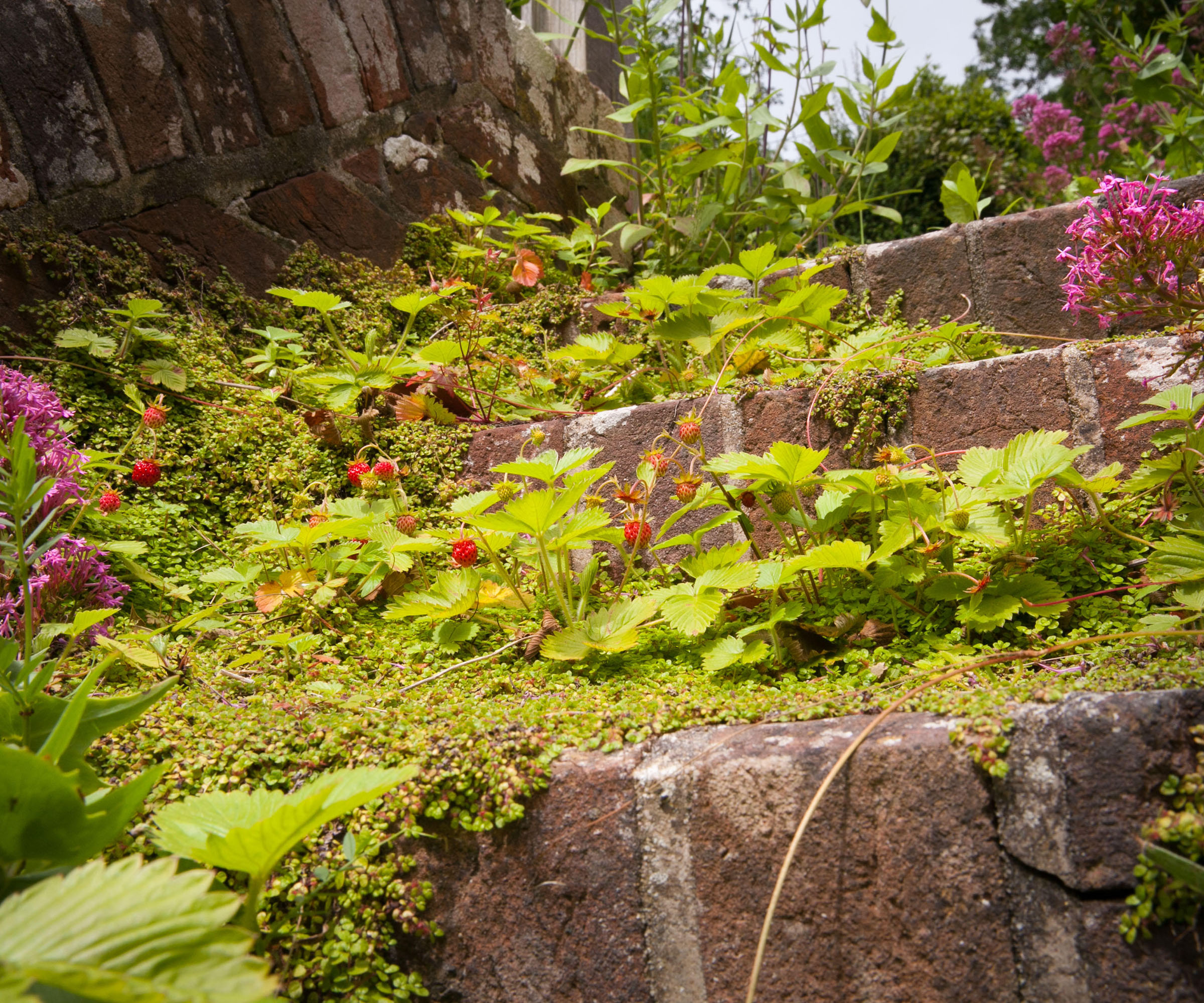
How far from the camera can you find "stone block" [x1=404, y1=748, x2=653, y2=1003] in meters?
0.95

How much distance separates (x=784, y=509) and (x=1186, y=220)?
786 millimetres

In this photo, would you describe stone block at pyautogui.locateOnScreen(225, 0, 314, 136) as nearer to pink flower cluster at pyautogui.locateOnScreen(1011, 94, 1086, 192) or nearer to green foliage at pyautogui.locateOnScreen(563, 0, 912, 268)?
green foliage at pyautogui.locateOnScreen(563, 0, 912, 268)

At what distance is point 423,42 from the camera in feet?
9.86

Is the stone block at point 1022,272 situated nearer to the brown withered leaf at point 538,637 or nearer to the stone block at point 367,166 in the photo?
the brown withered leaf at point 538,637

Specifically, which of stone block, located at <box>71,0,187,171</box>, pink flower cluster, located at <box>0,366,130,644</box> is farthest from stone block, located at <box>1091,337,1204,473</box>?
stone block, located at <box>71,0,187,171</box>

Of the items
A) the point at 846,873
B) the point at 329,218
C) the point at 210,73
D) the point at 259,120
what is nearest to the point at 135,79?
the point at 210,73

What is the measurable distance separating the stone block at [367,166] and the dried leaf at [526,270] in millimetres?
606

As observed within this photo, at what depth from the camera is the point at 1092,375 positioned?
153 centimetres

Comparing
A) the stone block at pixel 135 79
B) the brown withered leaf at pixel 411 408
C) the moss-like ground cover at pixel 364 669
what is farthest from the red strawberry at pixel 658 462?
the stone block at pixel 135 79

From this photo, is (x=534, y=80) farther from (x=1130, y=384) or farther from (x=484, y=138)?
(x=1130, y=384)

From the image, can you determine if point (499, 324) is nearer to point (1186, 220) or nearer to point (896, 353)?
point (896, 353)

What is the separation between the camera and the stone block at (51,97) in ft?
6.45

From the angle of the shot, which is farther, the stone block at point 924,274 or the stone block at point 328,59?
the stone block at point 328,59

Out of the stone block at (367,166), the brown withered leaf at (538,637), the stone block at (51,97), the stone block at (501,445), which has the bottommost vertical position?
the brown withered leaf at (538,637)
